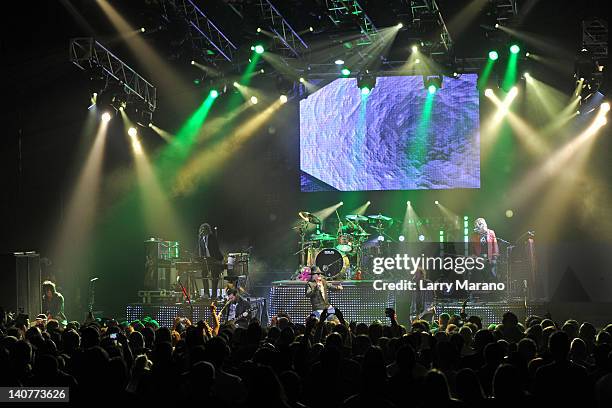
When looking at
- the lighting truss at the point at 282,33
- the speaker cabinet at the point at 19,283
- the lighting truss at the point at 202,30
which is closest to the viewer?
the speaker cabinet at the point at 19,283

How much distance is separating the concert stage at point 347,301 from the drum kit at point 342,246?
5.23 ft

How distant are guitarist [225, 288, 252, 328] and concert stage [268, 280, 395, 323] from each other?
1.34 m

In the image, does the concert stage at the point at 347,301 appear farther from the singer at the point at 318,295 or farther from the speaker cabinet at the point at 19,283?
the speaker cabinet at the point at 19,283

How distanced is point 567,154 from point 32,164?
513 inches

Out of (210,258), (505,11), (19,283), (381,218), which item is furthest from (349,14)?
(19,283)

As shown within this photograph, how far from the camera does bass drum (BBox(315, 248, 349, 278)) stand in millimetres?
16406

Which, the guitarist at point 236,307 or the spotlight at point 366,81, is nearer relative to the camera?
the guitarist at point 236,307

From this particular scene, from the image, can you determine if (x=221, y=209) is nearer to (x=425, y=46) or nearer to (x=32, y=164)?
(x=32, y=164)

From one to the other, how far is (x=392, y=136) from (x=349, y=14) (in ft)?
16.5

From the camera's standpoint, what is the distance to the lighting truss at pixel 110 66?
15102 millimetres

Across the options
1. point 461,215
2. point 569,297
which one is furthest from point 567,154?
point 569,297

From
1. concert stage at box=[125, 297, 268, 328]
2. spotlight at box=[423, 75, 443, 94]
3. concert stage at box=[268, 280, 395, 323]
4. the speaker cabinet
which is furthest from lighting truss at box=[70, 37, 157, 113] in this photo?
spotlight at box=[423, 75, 443, 94]

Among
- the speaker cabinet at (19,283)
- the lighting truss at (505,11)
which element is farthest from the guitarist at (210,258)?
the lighting truss at (505,11)

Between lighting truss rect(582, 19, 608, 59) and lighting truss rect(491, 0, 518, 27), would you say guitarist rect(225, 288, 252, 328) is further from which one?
lighting truss rect(582, 19, 608, 59)
